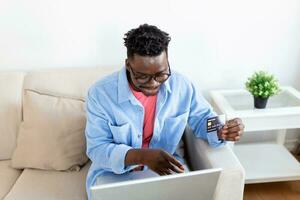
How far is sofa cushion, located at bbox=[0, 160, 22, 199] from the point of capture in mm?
1450

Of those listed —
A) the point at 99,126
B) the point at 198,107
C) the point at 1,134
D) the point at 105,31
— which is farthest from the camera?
the point at 105,31

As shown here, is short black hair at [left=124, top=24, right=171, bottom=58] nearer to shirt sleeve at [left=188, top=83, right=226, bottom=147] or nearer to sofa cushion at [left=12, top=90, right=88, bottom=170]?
shirt sleeve at [left=188, top=83, right=226, bottom=147]

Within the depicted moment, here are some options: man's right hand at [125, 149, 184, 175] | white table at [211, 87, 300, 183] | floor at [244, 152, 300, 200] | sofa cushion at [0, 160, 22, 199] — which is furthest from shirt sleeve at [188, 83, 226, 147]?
sofa cushion at [0, 160, 22, 199]

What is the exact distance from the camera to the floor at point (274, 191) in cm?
184

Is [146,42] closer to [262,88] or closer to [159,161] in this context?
[159,161]

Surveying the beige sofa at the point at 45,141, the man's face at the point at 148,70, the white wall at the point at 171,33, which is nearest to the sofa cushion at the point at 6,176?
the beige sofa at the point at 45,141

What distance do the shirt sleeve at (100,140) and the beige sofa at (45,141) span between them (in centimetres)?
24

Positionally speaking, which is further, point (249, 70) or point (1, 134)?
point (249, 70)

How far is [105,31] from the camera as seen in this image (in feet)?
5.83

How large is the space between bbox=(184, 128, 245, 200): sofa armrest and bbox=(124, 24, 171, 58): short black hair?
448mm

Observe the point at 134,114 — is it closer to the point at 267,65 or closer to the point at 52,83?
the point at 52,83

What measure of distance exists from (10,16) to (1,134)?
598mm

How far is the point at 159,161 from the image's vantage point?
42.5 inches

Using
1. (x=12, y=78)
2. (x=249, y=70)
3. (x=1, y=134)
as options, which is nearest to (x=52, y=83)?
(x=12, y=78)
